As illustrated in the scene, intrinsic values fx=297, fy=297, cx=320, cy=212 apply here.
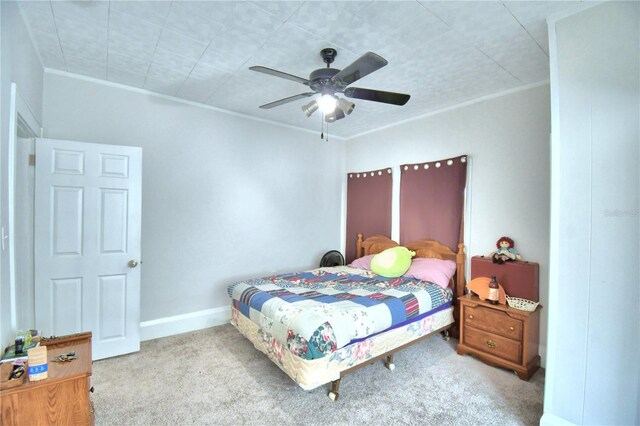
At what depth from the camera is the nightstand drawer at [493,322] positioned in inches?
100

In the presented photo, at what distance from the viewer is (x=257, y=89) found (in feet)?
9.97

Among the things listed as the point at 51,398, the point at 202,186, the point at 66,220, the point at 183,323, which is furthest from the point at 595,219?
the point at 66,220

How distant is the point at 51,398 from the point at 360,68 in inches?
90.6

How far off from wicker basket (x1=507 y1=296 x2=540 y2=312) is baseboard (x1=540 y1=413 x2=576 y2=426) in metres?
0.93

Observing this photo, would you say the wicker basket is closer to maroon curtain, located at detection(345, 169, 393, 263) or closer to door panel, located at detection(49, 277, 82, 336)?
maroon curtain, located at detection(345, 169, 393, 263)

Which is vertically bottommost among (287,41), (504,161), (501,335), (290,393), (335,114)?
(290,393)

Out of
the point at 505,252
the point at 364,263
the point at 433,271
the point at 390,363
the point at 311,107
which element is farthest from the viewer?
the point at 364,263

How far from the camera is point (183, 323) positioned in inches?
134

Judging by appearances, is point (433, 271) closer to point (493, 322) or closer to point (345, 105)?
point (493, 322)

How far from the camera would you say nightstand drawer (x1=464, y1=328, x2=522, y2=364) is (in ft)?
8.31

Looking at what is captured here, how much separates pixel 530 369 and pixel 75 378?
3146 millimetres

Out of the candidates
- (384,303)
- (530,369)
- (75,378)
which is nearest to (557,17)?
(384,303)

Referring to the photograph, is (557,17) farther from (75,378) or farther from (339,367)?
(75,378)

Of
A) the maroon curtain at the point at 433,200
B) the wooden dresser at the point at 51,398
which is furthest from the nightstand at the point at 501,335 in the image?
the wooden dresser at the point at 51,398
